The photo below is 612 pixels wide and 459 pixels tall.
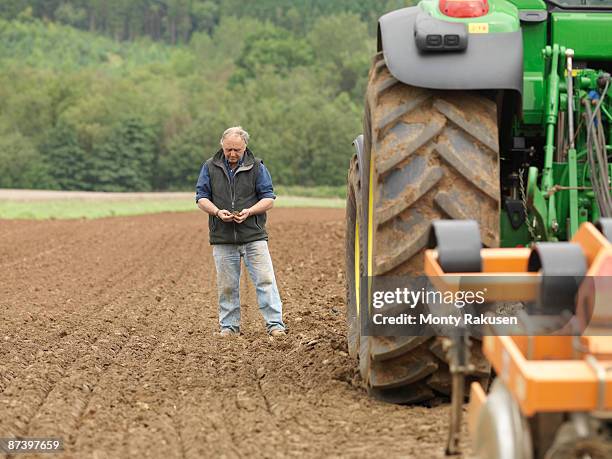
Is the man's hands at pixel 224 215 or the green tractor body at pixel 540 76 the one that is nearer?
the green tractor body at pixel 540 76

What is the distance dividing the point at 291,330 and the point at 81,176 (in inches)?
2669

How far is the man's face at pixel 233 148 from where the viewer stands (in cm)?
859

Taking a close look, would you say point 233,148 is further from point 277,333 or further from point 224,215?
point 277,333

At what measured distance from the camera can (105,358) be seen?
7.34 meters

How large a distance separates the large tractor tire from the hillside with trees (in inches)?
2726

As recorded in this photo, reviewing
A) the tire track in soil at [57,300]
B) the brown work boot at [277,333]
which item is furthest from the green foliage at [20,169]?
the brown work boot at [277,333]

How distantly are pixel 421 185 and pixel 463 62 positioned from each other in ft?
2.00

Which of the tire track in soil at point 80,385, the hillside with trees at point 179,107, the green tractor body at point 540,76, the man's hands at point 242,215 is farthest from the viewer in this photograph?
the hillside with trees at point 179,107

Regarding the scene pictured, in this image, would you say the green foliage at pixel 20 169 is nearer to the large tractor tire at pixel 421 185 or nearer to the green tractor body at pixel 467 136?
the green tractor body at pixel 467 136

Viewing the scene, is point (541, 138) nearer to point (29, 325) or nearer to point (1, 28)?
point (29, 325)

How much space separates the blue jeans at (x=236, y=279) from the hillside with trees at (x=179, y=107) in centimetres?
6532

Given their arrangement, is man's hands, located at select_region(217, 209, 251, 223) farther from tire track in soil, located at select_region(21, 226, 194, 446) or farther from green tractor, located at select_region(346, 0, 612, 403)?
green tractor, located at select_region(346, 0, 612, 403)

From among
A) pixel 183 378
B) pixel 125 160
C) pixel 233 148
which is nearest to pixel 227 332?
pixel 233 148

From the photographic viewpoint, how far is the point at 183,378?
637 centimetres
